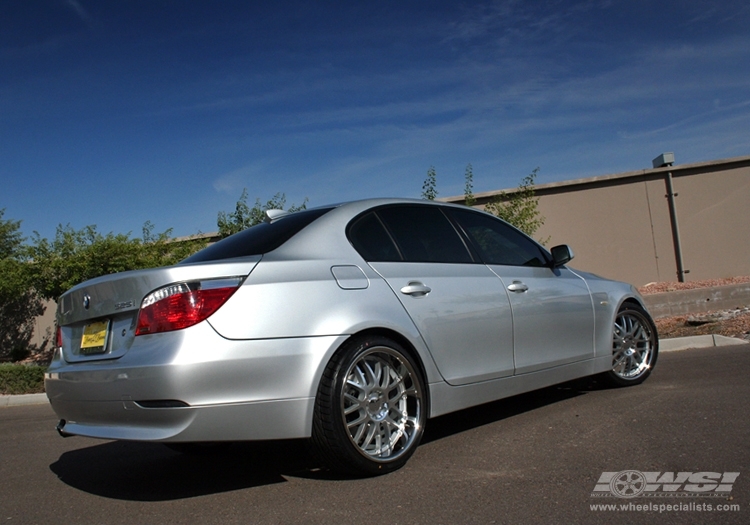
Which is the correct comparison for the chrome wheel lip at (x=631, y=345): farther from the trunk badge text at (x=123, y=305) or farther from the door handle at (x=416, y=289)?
the trunk badge text at (x=123, y=305)

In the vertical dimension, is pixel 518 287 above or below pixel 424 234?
below

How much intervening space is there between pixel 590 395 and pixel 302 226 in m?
3.02

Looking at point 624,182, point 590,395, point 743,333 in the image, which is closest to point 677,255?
point 624,182

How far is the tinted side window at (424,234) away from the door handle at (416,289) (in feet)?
0.70

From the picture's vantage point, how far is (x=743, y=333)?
914 centimetres

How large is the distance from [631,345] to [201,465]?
12.1ft

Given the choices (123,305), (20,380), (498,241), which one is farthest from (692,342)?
(20,380)

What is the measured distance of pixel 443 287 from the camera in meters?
4.21

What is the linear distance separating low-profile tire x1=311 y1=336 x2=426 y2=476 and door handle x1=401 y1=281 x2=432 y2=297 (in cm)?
34

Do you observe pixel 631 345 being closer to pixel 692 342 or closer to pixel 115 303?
pixel 692 342

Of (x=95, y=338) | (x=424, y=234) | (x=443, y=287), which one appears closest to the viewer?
(x=95, y=338)

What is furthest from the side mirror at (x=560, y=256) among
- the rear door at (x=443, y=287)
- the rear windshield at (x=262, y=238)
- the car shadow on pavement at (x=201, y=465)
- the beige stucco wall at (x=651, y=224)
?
the beige stucco wall at (x=651, y=224)

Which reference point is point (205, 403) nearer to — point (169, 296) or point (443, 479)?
point (169, 296)

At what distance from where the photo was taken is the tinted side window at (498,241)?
4887mm
